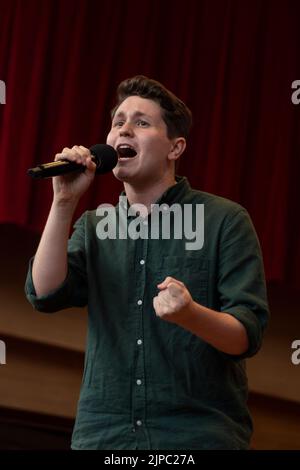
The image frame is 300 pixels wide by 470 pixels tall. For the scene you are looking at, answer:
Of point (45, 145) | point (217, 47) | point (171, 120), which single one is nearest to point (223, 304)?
point (171, 120)

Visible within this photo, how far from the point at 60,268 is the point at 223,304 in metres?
0.28

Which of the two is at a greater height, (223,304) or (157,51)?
(157,51)

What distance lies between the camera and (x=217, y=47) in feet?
9.06

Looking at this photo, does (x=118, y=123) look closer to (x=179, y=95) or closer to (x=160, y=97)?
(x=160, y=97)

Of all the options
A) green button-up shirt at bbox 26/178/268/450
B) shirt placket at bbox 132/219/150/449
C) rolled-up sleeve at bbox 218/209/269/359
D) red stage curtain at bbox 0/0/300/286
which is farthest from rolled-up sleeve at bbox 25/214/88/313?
red stage curtain at bbox 0/0/300/286

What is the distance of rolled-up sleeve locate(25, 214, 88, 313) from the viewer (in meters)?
1.27

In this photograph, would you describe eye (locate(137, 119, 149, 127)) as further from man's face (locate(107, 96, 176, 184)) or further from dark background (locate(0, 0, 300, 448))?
dark background (locate(0, 0, 300, 448))

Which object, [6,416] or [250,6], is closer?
[6,416]

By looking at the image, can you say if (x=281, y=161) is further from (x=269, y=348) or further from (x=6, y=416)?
(x=6, y=416)

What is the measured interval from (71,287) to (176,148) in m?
0.36

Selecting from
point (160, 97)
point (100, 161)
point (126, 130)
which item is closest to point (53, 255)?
point (100, 161)
